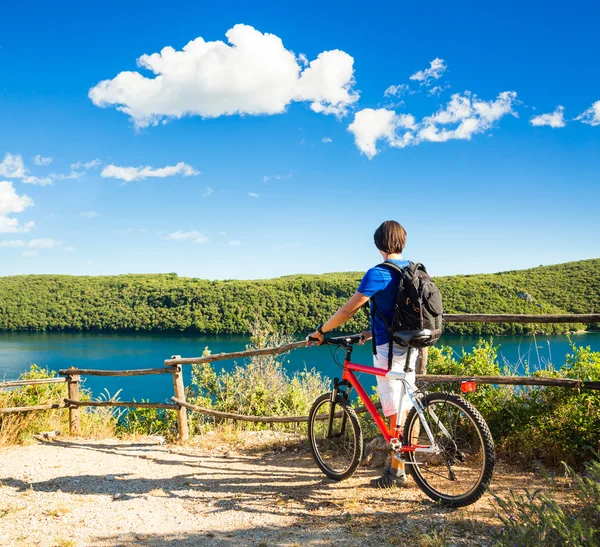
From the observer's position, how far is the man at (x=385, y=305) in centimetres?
327

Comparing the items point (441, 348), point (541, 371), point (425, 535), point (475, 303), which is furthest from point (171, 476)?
point (475, 303)

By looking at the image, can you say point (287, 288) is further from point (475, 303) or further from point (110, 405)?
point (110, 405)

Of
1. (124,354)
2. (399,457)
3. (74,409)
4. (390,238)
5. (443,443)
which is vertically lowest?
(124,354)

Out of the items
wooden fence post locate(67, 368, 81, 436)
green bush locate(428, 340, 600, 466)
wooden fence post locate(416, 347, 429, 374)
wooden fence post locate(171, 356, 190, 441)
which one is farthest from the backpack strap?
wooden fence post locate(67, 368, 81, 436)

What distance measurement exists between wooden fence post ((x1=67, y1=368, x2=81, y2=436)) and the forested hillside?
1154 inches

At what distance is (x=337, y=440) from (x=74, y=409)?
4653mm

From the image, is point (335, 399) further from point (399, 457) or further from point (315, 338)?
point (399, 457)

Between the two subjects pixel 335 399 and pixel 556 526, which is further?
pixel 335 399

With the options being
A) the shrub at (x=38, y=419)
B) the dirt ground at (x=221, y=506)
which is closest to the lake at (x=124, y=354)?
the shrub at (x=38, y=419)

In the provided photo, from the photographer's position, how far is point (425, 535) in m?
2.63

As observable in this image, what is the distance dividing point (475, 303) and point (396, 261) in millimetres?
37213

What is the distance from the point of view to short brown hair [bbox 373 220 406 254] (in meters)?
3.42

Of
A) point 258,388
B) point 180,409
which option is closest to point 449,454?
point 180,409

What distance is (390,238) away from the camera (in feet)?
11.2
